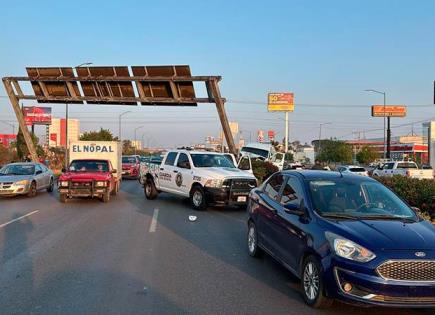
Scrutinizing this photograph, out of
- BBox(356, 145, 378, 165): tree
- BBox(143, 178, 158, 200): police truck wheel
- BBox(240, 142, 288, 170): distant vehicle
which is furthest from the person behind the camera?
BBox(356, 145, 378, 165): tree

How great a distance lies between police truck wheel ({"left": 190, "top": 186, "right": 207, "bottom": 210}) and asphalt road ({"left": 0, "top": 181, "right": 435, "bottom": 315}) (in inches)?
81.2

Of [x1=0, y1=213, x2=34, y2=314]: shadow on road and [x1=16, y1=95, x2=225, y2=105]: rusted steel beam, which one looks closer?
[x1=0, y1=213, x2=34, y2=314]: shadow on road

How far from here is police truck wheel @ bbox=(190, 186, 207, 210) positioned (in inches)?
609

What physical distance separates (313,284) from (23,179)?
1726 cm

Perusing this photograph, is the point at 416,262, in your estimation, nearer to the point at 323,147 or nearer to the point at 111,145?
the point at 111,145

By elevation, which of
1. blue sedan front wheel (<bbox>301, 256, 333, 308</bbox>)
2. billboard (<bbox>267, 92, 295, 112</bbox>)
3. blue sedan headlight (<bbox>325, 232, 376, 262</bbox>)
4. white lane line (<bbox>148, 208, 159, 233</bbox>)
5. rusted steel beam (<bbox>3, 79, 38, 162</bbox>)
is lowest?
white lane line (<bbox>148, 208, 159, 233</bbox>)

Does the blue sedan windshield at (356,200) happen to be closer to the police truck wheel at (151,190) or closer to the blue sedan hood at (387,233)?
the blue sedan hood at (387,233)

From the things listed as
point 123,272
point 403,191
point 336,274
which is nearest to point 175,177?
point 403,191

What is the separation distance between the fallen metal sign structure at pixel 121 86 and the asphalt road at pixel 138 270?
18178 millimetres

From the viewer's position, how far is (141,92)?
103 ft

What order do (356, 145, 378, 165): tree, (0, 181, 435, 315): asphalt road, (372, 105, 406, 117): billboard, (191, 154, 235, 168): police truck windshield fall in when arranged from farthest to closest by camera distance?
1. (356, 145, 378, 165): tree
2. (372, 105, 406, 117): billboard
3. (191, 154, 235, 168): police truck windshield
4. (0, 181, 435, 315): asphalt road

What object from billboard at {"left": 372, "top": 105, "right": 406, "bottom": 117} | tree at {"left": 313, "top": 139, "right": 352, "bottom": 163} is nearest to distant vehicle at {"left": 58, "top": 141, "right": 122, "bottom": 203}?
billboard at {"left": 372, "top": 105, "right": 406, "bottom": 117}

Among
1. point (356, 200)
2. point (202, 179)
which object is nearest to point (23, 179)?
point (202, 179)

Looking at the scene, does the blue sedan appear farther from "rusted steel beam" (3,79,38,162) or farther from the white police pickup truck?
"rusted steel beam" (3,79,38,162)
